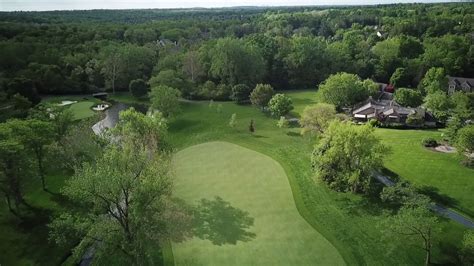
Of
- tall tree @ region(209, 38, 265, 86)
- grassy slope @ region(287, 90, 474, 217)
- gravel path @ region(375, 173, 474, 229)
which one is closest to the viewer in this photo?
gravel path @ region(375, 173, 474, 229)

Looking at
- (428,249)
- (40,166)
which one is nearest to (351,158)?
(428,249)

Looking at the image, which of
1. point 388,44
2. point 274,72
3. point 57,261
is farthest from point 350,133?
point 388,44

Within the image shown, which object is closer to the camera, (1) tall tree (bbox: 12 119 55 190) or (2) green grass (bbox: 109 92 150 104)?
(1) tall tree (bbox: 12 119 55 190)

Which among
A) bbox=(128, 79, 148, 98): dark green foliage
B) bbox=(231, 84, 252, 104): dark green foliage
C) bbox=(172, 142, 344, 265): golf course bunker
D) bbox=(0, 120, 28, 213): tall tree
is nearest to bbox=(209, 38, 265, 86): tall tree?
bbox=(231, 84, 252, 104): dark green foliage

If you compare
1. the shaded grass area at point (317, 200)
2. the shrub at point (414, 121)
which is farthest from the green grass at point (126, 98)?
the shrub at point (414, 121)

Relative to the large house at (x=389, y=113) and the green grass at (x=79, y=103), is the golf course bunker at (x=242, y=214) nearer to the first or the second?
the large house at (x=389, y=113)

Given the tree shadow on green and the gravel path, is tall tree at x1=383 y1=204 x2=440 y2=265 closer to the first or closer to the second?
the gravel path

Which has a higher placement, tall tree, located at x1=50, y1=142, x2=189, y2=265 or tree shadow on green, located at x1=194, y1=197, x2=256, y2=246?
tall tree, located at x1=50, y1=142, x2=189, y2=265
